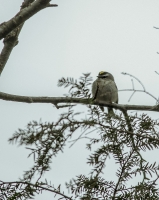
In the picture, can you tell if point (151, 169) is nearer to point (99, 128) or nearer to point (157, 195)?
point (157, 195)

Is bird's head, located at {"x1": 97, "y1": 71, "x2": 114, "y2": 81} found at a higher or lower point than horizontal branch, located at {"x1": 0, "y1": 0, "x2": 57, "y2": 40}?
higher

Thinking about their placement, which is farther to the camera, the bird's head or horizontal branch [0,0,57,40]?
the bird's head

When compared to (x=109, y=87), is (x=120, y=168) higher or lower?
lower

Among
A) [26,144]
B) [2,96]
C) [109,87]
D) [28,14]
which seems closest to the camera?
[26,144]

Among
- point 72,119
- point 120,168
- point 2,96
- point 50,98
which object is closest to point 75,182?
point 120,168

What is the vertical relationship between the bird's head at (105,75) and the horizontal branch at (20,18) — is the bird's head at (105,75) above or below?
above

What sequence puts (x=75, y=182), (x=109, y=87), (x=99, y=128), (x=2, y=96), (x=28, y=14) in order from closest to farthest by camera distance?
(x=99, y=128), (x=75, y=182), (x=28, y=14), (x=2, y=96), (x=109, y=87)

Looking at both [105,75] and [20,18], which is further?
[105,75]

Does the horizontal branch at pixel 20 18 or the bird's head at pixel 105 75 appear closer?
the horizontal branch at pixel 20 18

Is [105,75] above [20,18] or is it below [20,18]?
above

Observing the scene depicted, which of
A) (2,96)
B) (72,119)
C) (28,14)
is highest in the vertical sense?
(28,14)

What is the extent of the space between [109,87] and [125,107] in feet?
8.07

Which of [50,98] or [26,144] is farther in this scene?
[50,98]

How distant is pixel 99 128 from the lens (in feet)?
7.73
